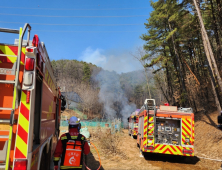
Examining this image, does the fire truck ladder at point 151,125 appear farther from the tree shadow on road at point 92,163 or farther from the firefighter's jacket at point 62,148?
the firefighter's jacket at point 62,148

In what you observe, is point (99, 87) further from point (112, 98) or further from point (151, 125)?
point (151, 125)

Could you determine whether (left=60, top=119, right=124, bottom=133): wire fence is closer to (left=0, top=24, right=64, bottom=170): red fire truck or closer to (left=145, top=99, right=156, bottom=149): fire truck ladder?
(left=145, top=99, right=156, bottom=149): fire truck ladder

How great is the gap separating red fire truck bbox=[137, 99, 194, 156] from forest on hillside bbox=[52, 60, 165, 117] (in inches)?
1158

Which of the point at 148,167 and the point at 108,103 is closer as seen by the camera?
the point at 148,167

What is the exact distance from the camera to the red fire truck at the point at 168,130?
769cm

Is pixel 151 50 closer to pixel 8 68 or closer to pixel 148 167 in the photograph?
pixel 148 167

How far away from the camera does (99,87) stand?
49.2 meters

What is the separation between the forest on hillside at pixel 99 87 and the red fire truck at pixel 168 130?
1158 inches

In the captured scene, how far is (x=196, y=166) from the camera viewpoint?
7320mm

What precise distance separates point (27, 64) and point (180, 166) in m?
7.36

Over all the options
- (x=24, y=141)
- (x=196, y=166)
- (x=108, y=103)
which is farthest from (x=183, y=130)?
(x=108, y=103)

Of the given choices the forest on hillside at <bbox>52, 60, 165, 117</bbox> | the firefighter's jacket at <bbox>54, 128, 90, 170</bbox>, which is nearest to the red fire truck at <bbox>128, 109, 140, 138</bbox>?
the firefighter's jacket at <bbox>54, 128, 90, 170</bbox>

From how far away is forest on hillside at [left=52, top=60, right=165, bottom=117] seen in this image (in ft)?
145

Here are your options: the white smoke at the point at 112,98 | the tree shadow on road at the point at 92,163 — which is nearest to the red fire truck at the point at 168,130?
the tree shadow on road at the point at 92,163
